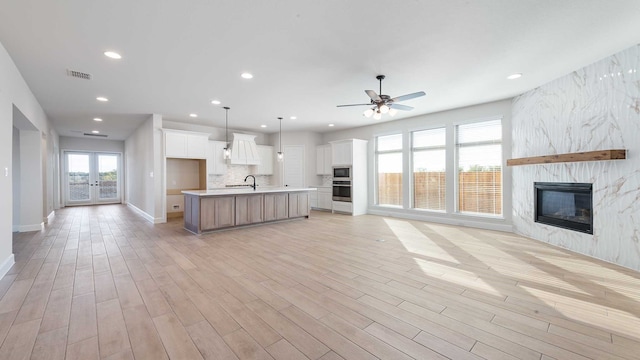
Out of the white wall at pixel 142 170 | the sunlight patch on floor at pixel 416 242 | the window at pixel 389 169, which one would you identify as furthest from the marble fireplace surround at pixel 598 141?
the white wall at pixel 142 170

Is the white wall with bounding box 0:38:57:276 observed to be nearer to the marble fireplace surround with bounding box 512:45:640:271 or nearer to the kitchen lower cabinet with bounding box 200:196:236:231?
the kitchen lower cabinet with bounding box 200:196:236:231

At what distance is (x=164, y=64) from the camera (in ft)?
12.3

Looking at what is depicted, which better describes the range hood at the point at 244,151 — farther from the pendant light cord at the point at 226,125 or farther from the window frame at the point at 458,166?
the window frame at the point at 458,166

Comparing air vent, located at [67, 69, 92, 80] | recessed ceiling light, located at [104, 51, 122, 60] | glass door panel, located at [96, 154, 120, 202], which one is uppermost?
air vent, located at [67, 69, 92, 80]

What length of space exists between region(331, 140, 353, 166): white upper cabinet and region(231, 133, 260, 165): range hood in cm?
247

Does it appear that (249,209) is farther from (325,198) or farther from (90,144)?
(90,144)

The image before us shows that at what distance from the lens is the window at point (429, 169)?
Answer: 668 centimetres

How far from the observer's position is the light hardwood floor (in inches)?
73.7

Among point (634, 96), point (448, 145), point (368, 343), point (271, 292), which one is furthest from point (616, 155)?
point (271, 292)

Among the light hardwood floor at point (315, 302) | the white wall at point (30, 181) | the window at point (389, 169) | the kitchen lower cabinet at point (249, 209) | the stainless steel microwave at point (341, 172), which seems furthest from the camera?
the stainless steel microwave at point (341, 172)

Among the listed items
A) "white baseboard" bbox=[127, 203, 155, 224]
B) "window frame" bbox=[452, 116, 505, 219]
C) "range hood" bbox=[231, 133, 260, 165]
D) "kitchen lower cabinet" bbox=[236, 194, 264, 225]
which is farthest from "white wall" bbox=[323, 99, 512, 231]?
"white baseboard" bbox=[127, 203, 155, 224]

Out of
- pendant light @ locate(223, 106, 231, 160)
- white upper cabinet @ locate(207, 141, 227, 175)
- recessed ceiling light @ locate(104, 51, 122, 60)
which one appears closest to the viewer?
recessed ceiling light @ locate(104, 51, 122, 60)

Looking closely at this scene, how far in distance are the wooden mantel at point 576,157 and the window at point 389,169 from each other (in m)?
2.89

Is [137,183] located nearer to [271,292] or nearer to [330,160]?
[330,160]
